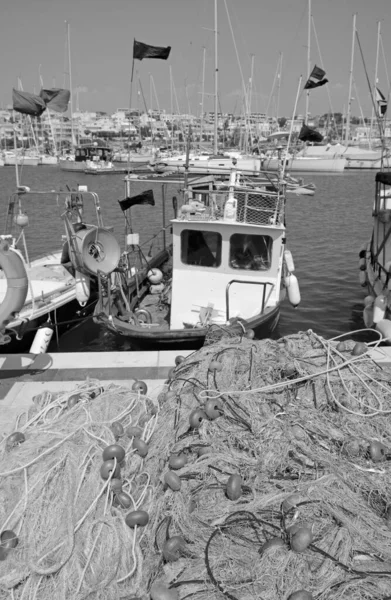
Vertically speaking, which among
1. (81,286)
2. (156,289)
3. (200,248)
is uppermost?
(200,248)

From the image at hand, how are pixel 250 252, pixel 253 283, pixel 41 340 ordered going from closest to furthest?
pixel 41 340 < pixel 253 283 < pixel 250 252

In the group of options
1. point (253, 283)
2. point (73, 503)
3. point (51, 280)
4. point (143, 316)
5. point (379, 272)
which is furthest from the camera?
point (51, 280)

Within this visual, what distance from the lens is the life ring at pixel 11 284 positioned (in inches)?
235

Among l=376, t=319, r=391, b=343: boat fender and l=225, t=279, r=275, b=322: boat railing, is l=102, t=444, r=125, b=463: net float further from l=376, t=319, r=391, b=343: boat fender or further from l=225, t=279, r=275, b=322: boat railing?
l=376, t=319, r=391, b=343: boat fender

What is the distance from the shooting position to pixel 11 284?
5992 mm

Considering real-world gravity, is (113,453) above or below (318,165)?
below

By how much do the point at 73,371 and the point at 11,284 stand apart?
4.65ft

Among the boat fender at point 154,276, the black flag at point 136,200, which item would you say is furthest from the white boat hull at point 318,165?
the black flag at point 136,200

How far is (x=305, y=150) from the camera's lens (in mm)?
61500

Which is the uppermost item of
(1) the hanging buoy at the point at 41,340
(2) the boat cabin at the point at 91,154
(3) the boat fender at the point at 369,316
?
(2) the boat cabin at the point at 91,154

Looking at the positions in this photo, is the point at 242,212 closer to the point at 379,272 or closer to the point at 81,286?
the point at 81,286

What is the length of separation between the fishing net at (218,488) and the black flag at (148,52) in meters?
7.32

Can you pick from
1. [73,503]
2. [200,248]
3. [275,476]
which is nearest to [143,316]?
[200,248]

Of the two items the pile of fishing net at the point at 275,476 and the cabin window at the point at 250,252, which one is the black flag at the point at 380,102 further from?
the pile of fishing net at the point at 275,476
